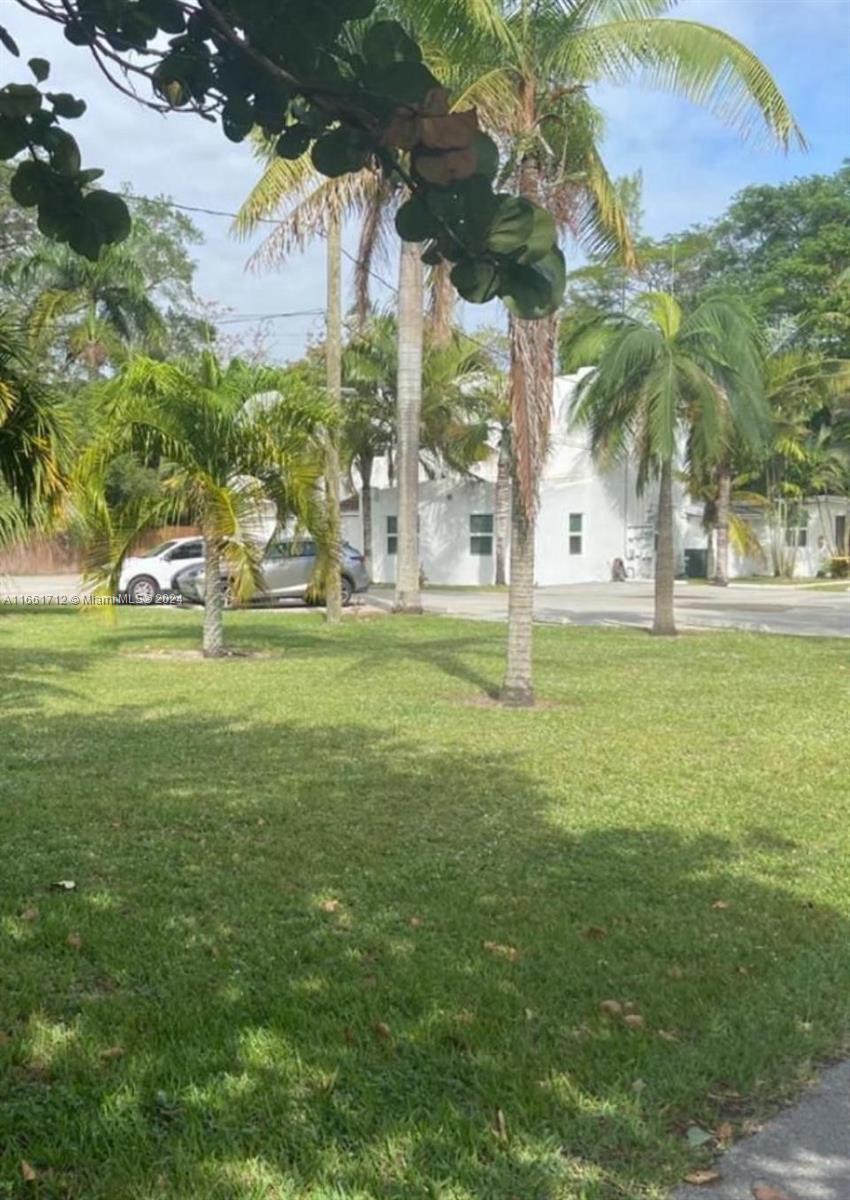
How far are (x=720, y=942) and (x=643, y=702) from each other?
637cm

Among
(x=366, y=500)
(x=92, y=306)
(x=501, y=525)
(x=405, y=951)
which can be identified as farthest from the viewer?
(x=366, y=500)

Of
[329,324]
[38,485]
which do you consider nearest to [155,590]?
[329,324]

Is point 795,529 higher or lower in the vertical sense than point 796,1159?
higher

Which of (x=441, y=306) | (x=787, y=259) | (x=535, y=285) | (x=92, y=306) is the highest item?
(x=787, y=259)

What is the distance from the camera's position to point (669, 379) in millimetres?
15047

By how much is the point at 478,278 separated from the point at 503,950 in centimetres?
276

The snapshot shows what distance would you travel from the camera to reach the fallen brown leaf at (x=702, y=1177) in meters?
2.66

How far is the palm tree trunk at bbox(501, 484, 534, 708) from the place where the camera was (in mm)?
10148

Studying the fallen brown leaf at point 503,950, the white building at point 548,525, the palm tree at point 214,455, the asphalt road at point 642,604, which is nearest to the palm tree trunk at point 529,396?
the palm tree at point 214,455

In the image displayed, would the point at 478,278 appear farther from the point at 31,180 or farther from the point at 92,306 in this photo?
the point at 92,306

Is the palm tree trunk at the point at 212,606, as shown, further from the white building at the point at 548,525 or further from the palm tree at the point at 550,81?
the white building at the point at 548,525

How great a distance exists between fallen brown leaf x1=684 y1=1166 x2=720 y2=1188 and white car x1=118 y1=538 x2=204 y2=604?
2249 cm

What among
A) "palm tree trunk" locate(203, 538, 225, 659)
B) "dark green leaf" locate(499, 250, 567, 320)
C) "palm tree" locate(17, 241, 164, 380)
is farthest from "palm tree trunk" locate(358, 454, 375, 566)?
"dark green leaf" locate(499, 250, 567, 320)

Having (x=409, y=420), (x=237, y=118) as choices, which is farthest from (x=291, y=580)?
(x=237, y=118)
